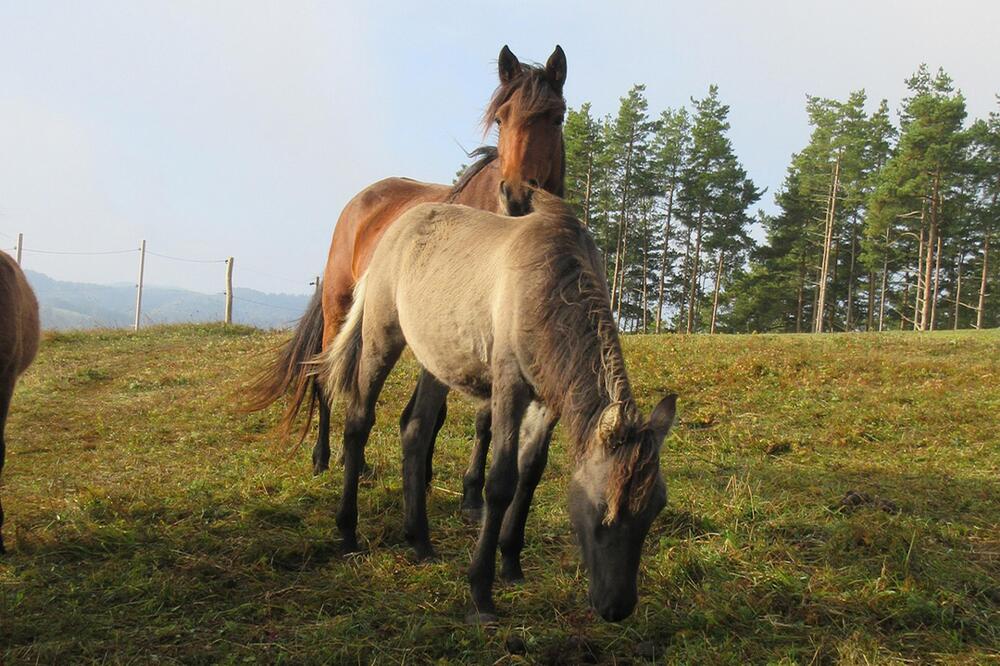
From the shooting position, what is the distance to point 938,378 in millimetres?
10320

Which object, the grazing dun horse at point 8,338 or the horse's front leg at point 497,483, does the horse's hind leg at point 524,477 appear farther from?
the grazing dun horse at point 8,338

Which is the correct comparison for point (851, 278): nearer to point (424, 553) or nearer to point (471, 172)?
point (471, 172)

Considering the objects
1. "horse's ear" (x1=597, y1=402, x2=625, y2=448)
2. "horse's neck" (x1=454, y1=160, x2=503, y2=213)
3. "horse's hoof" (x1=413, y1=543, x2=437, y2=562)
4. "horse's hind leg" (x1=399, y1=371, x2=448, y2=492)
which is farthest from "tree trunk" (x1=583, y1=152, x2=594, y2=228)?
"horse's ear" (x1=597, y1=402, x2=625, y2=448)

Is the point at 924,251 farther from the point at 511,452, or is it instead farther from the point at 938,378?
the point at 511,452

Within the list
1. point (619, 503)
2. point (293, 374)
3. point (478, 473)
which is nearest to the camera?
point (619, 503)

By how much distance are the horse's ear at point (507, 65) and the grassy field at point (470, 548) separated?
3374 millimetres

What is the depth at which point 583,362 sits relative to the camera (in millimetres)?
3312

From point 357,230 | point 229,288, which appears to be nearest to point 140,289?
point 229,288

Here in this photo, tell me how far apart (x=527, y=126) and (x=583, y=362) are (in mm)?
2758

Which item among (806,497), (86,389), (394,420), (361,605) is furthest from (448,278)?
(86,389)

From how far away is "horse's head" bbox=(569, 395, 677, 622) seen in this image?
2967 millimetres

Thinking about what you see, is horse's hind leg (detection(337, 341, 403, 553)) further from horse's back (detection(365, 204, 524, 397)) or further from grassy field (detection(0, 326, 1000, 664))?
grassy field (detection(0, 326, 1000, 664))

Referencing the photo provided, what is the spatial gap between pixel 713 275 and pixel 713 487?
40126 millimetres

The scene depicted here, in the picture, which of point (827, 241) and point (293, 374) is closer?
point (293, 374)
